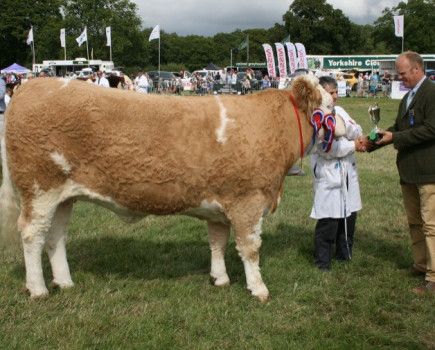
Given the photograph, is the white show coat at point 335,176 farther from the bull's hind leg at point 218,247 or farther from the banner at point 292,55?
the banner at point 292,55

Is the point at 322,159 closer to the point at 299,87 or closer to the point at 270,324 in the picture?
the point at 299,87

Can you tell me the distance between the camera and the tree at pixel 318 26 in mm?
75875

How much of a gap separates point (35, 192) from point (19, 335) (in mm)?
1187

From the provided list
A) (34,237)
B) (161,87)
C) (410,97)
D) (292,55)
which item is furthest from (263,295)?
(161,87)

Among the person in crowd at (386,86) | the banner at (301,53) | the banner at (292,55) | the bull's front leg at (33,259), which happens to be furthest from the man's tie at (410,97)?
the person in crowd at (386,86)

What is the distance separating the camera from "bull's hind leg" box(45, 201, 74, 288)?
4566 millimetres

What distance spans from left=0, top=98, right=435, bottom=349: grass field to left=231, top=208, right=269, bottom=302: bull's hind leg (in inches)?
4.7

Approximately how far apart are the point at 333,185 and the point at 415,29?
238 feet

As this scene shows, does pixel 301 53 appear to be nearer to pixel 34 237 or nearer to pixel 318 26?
pixel 34 237

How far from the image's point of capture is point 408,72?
4.48m

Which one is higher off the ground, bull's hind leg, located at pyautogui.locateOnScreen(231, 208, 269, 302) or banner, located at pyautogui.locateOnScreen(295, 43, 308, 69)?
banner, located at pyautogui.locateOnScreen(295, 43, 308, 69)

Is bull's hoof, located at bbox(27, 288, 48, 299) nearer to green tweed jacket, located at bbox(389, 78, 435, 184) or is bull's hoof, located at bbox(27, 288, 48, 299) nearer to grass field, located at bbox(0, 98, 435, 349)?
grass field, located at bbox(0, 98, 435, 349)

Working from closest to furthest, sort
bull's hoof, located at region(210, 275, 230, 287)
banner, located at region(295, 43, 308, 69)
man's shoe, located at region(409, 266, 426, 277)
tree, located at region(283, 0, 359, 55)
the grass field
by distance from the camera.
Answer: the grass field < bull's hoof, located at region(210, 275, 230, 287) < man's shoe, located at region(409, 266, 426, 277) < banner, located at region(295, 43, 308, 69) < tree, located at region(283, 0, 359, 55)

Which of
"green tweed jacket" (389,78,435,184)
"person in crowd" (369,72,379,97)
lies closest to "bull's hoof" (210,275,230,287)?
"green tweed jacket" (389,78,435,184)
